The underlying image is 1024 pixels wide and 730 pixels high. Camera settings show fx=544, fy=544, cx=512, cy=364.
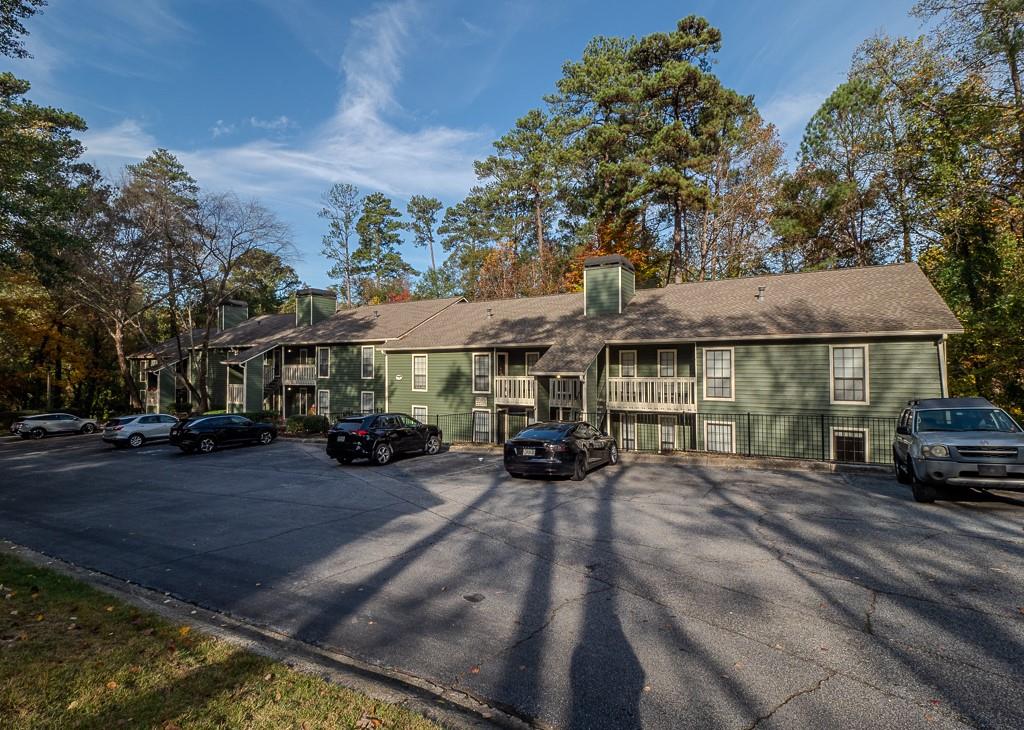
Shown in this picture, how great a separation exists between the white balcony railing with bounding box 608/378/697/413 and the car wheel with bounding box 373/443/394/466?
8.98m

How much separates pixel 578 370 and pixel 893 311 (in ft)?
35.0

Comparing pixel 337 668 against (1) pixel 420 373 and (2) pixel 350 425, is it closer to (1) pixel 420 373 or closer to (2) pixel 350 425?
(2) pixel 350 425

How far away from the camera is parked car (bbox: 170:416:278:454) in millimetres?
22156

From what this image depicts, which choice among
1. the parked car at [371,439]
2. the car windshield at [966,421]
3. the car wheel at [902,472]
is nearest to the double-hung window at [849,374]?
the car wheel at [902,472]

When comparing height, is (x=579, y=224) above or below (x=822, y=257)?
above

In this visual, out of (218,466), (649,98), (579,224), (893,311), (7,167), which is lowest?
(218,466)

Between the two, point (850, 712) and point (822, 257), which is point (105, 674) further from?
point (822, 257)

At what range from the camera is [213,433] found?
22.8 meters

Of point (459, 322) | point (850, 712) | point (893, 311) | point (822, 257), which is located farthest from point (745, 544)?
point (822, 257)

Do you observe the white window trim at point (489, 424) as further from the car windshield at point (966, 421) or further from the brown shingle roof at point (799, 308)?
the car windshield at point (966, 421)

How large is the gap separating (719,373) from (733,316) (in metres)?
2.40

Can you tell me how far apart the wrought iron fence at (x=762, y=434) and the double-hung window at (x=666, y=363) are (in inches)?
66.5

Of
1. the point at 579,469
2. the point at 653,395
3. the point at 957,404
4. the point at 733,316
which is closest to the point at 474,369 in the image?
the point at 653,395

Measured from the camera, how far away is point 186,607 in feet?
20.5
